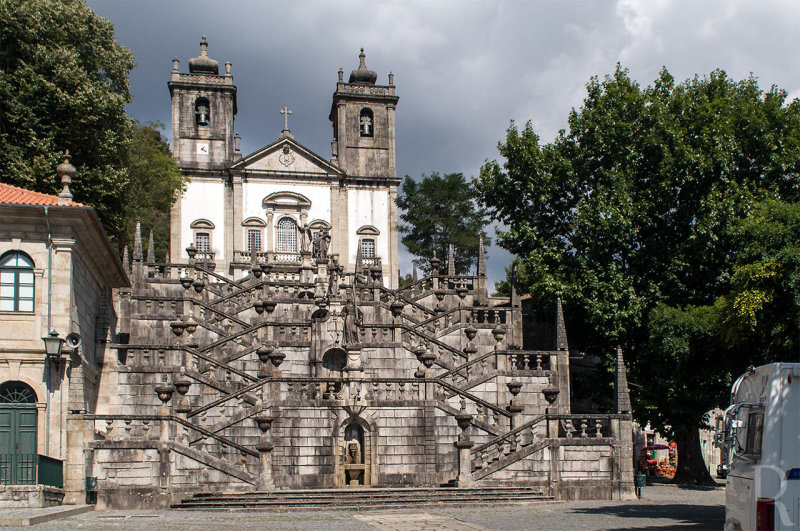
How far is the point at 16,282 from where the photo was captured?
74.1 ft

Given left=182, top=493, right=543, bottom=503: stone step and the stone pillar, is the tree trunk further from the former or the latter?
left=182, top=493, right=543, bottom=503: stone step

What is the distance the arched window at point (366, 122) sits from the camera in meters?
54.0

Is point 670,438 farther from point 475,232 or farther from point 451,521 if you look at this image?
point 475,232

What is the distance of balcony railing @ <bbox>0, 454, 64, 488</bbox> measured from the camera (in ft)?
66.0

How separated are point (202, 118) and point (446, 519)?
37375mm

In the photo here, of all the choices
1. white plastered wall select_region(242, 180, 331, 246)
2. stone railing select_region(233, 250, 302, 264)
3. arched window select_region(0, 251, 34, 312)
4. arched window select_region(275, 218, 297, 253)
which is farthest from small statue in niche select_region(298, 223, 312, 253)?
arched window select_region(0, 251, 34, 312)

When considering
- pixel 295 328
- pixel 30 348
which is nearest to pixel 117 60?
pixel 295 328

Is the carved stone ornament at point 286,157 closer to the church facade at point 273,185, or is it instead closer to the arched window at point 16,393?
Result: the church facade at point 273,185

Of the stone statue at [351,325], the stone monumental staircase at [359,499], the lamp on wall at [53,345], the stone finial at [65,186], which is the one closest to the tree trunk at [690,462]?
the stone monumental staircase at [359,499]

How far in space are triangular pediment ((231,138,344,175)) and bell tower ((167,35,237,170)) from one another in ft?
5.77

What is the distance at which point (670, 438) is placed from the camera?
33.4m

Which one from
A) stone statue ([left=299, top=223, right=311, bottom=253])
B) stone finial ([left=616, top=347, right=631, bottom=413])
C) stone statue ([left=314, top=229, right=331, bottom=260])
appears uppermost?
stone statue ([left=299, top=223, right=311, bottom=253])

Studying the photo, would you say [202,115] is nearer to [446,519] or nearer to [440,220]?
[440,220]

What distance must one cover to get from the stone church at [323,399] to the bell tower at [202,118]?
12441mm
